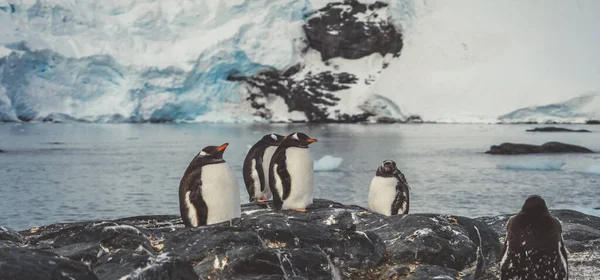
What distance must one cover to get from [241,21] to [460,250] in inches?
1344

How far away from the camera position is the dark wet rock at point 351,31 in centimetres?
4684

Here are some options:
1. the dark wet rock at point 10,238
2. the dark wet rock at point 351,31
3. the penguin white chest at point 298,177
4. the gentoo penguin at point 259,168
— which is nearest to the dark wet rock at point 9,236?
the dark wet rock at point 10,238

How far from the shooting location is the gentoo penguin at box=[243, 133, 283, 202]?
680 centimetres

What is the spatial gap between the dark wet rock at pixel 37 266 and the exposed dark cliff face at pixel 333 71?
41181 millimetres

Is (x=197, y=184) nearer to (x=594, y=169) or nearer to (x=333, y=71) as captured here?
(x=594, y=169)

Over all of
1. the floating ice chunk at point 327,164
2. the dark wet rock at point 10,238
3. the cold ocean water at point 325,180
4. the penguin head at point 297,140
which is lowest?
the cold ocean water at point 325,180

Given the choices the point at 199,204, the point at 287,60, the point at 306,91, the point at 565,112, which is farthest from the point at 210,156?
the point at 306,91

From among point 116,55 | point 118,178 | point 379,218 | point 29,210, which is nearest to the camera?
point 379,218

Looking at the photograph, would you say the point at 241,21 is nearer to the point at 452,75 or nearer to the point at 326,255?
the point at 452,75

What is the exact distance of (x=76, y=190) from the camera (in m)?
14.1

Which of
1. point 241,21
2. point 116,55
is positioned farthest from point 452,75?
point 116,55

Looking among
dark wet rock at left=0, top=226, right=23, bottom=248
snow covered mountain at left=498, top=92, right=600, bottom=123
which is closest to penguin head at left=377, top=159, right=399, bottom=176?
dark wet rock at left=0, top=226, right=23, bottom=248

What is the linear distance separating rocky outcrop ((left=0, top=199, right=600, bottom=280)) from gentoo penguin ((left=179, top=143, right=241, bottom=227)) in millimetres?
339

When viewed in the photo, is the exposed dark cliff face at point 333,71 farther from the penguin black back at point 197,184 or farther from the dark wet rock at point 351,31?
the penguin black back at point 197,184
